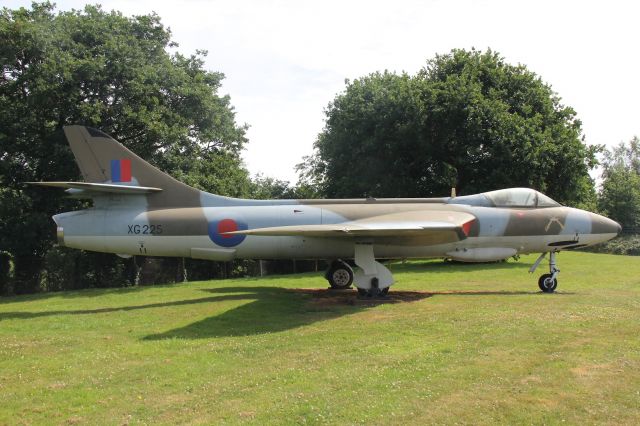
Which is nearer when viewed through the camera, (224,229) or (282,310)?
(282,310)

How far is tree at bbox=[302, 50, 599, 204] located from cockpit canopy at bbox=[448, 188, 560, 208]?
945 centimetres

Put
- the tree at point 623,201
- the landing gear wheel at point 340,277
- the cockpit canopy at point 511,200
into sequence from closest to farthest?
the cockpit canopy at point 511,200
the landing gear wheel at point 340,277
the tree at point 623,201

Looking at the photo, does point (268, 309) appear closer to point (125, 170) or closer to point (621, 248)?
point (125, 170)

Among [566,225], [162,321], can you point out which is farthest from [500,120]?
[162,321]

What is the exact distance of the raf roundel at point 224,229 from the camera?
45.4 feet

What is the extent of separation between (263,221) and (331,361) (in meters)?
7.22

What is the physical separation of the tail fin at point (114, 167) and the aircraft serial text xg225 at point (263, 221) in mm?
25

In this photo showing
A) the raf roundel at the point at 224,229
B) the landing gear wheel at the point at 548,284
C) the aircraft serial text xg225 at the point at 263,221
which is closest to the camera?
the landing gear wheel at the point at 548,284

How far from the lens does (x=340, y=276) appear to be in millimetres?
15289

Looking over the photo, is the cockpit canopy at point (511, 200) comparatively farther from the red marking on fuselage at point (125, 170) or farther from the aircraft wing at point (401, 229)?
the red marking on fuselage at point (125, 170)

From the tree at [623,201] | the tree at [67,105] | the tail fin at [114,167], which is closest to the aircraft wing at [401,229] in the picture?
the tail fin at [114,167]

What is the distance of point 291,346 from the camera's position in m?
8.23

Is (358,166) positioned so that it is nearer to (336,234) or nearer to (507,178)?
(507,178)

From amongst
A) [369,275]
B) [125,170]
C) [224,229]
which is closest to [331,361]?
[369,275]
